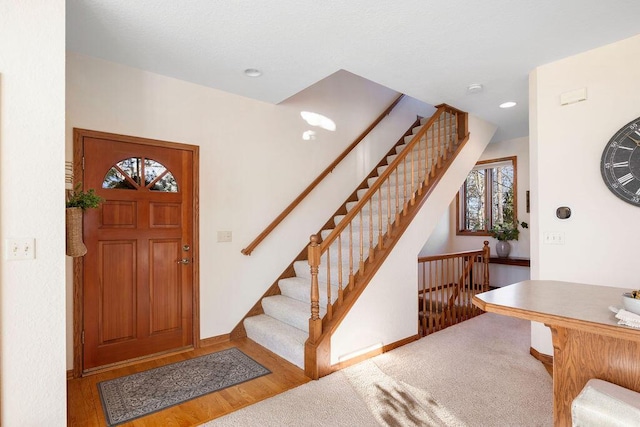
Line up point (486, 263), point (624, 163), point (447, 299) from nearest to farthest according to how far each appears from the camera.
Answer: point (624, 163) → point (447, 299) → point (486, 263)

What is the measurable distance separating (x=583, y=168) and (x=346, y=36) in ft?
7.18

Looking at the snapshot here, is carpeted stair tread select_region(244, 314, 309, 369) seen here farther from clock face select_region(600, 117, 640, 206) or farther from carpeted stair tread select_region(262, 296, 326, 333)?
clock face select_region(600, 117, 640, 206)

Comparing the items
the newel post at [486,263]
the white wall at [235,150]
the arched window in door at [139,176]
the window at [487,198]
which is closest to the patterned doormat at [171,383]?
the white wall at [235,150]

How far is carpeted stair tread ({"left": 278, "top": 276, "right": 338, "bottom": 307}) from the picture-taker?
320 cm

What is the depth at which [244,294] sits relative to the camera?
3.58m

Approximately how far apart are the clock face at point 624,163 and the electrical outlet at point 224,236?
3312 millimetres

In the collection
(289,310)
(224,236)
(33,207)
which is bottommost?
(289,310)

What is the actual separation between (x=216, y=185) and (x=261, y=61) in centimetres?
128

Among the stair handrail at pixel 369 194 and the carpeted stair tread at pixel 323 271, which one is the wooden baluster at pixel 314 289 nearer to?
the stair handrail at pixel 369 194

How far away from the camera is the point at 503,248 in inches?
212

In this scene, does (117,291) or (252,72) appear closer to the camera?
(117,291)

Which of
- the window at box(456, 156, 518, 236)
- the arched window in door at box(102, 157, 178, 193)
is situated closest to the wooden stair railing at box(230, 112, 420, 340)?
the arched window in door at box(102, 157, 178, 193)

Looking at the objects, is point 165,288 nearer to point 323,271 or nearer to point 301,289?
point 301,289

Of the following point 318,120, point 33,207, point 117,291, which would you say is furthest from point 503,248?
point 33,207
